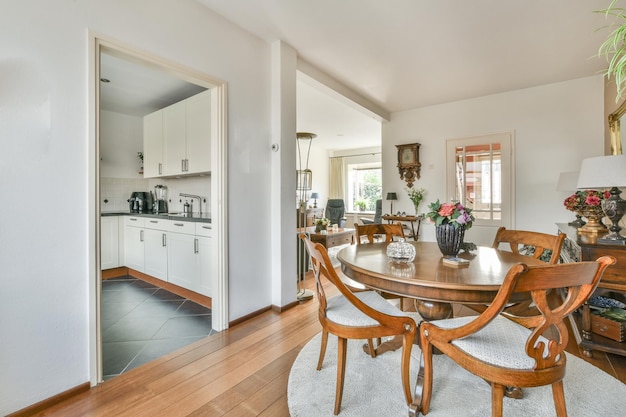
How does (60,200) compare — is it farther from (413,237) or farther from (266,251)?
(413,237)

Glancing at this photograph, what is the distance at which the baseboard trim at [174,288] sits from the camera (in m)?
3.01

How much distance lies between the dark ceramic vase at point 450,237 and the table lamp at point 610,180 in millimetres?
1171

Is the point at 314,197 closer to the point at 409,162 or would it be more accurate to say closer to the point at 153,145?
the point at 409,162

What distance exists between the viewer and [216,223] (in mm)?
2438

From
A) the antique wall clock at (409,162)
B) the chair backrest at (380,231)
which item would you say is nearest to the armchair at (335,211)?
the antique wall clock at (409,162)

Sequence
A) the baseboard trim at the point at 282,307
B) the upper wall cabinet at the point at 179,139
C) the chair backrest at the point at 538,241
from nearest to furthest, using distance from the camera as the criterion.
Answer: the chair backrest at the point at 538,241 → the baseboard trim at the point at 282,307 → the upper wall cabinet at the point at 179,139

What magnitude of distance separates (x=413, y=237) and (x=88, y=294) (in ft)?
14.3

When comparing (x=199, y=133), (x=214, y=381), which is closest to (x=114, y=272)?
(x=199, y=133)

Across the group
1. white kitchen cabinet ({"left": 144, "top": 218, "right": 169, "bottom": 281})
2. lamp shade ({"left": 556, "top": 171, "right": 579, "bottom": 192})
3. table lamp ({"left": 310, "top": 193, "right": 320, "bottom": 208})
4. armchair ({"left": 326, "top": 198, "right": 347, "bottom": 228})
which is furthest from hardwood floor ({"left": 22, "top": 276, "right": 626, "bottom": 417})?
table lamp ({"left": 310, "top": 193, "right": 320, "bottom": 208})

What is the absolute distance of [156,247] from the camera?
3.49 metres

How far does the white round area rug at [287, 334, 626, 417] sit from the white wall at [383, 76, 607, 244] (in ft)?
8.61

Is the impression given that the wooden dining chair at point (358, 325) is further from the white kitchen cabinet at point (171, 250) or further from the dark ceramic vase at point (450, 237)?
the white kitchen cabinet at point (171, 250)

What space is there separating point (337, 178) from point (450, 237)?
7.42 meters

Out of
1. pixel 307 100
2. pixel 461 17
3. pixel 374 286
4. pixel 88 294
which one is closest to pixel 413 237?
pixel 307 100
